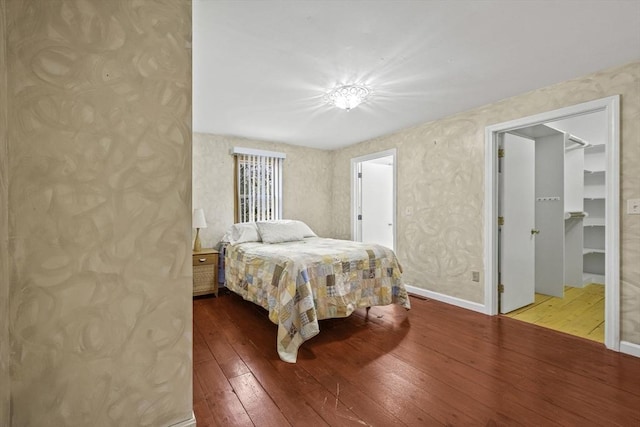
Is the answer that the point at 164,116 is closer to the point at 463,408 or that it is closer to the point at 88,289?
the point at 88,289

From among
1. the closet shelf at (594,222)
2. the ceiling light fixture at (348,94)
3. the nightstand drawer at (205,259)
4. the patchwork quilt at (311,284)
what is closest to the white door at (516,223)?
the patchwork quilt at (311,284)

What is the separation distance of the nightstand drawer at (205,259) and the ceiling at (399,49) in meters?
1.77

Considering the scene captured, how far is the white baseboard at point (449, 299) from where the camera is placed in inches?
122

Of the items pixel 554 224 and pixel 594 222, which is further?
pixel 594 222

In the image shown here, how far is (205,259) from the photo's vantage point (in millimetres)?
3586

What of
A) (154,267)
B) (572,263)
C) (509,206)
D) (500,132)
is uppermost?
(500,132)

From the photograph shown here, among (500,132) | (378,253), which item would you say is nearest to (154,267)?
(378,253)

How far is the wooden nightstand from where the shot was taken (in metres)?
3.52

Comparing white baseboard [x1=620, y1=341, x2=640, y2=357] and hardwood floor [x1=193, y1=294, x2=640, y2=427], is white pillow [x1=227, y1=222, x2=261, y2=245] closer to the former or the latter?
hardwood floor [x1=193, y1=294, x2=640, y2=427]

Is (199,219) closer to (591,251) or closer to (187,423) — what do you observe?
(187,423)

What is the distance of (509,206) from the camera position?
10.2 ft

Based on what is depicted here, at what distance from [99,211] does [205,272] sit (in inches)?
103

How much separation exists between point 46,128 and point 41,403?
106 cm

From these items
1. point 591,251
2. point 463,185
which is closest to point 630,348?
point 463,185
